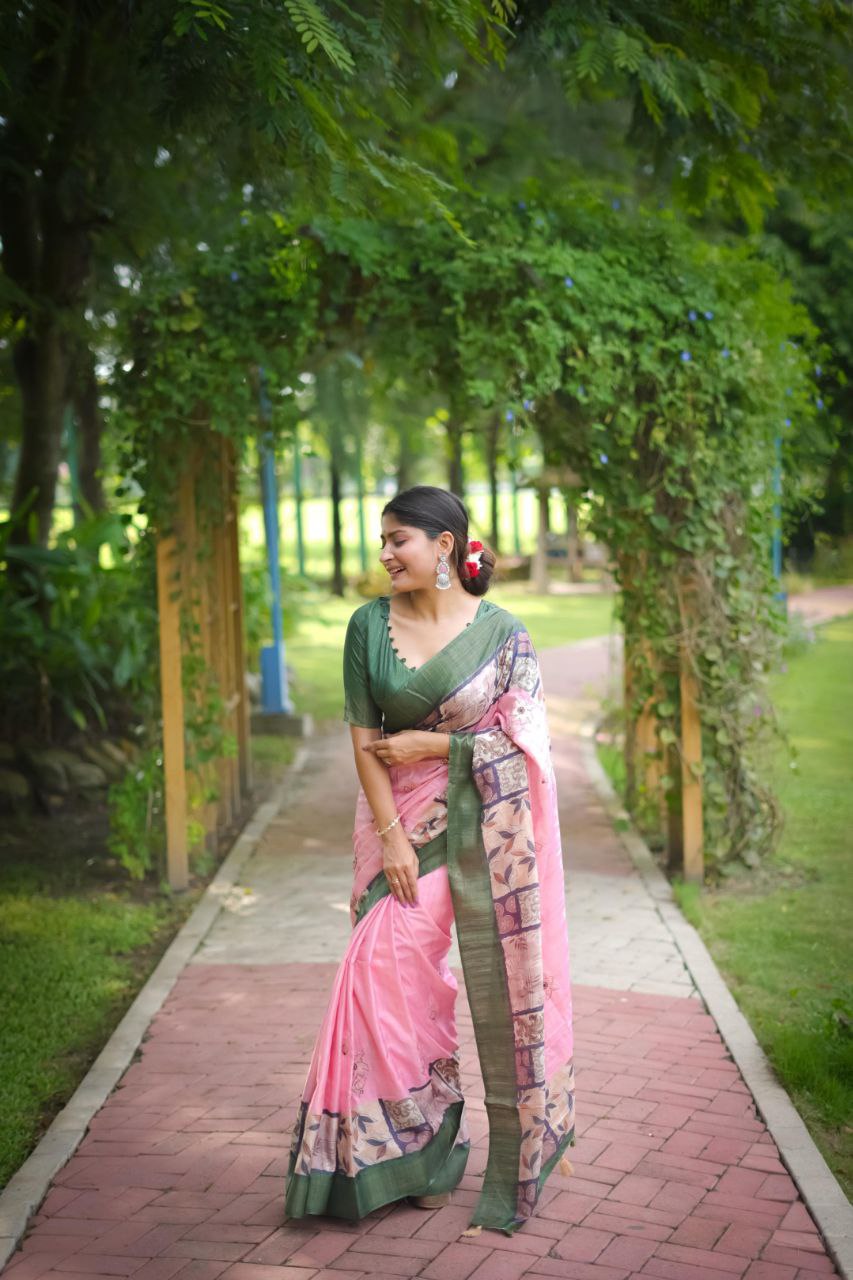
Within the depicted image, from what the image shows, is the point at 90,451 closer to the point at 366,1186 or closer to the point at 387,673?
the point at 387,673

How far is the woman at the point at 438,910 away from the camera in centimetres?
358

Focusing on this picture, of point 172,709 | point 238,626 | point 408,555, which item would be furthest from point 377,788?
point 238,626

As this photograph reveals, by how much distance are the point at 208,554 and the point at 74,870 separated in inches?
78.7

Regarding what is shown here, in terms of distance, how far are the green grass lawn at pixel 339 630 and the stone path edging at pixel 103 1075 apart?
6.69 metres

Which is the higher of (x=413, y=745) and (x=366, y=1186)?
(x=413, y=745)

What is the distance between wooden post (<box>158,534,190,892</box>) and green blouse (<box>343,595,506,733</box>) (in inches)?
138

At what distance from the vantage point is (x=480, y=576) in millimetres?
3809

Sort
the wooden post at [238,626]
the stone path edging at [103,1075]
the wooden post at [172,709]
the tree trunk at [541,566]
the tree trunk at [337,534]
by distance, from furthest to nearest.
→ the tree trunk at [541,566] → the tree trunk at [337,534] → the wooden post at [238,626] → the wooden post at [172,709] → the stone path edging at [103,1075]

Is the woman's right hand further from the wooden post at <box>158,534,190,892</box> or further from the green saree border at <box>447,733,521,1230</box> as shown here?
the wooden post at <box>158,534,190,892</box>

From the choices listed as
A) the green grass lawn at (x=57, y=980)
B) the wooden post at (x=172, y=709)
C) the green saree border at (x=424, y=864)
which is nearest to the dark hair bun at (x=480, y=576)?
the green saree border at (x=424, y=864)

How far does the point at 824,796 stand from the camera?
30.9ft

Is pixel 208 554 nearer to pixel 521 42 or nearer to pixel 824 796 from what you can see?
pixel 521 42

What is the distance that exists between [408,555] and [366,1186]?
1728 mm

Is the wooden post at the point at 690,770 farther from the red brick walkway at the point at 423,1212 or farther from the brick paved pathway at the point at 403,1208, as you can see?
the red brick walkway at the point at 423,1212
